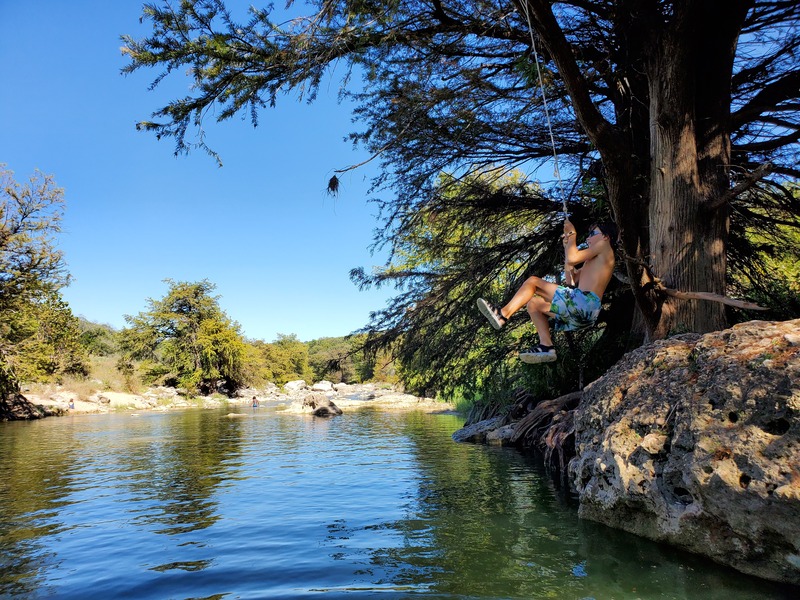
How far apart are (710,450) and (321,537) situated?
12.8 feet

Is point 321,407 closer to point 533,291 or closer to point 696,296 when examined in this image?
point 533,291

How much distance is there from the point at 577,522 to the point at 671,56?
604 cm

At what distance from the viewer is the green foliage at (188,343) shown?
54812 mm

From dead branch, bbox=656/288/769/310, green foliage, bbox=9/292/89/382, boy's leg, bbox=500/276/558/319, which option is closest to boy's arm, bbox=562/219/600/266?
boy's leg, bbox=500/276/558/319

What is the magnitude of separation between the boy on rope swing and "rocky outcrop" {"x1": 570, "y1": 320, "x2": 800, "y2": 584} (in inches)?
37.5

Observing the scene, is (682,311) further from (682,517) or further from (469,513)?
(469,513)

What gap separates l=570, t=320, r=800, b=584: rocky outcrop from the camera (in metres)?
3.96

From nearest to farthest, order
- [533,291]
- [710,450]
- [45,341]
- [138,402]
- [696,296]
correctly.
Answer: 1. [710,450]
2. [533,291]
3. [696,296]
4. [45,341]
5. [138,402]

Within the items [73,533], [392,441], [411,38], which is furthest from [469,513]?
[392,441]

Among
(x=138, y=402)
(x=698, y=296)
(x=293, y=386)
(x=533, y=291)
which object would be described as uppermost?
(x=533, y=291)

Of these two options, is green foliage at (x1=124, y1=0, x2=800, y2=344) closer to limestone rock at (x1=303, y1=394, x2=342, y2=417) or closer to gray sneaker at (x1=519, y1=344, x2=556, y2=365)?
gray sneaker at (x1=519, y1=344, x2=556, y2=365)

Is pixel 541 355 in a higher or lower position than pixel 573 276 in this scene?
lower

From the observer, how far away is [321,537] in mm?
5688

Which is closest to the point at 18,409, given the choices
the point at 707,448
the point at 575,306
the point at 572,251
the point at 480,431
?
the point at 480,431
